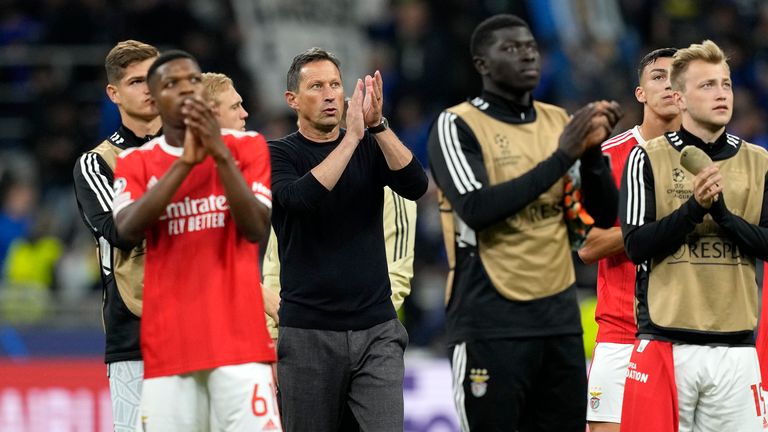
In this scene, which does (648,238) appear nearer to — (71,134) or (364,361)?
(364,361)

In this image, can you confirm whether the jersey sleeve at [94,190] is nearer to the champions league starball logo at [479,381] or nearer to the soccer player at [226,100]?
the soccer player at [226,100]

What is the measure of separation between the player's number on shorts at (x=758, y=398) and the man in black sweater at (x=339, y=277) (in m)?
1.76

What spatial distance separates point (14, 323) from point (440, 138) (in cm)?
899

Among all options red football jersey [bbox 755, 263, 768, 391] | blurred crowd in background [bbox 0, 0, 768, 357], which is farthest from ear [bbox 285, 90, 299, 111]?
blurred crowd in background [bbox 0, 0, 768, 357]

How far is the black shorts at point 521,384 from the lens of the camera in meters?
5.83

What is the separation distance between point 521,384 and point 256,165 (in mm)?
1493

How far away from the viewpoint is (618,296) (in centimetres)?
779

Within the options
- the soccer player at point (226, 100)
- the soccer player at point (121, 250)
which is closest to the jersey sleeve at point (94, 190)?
the soccer player at point (121, 250)

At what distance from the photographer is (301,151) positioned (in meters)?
7.11

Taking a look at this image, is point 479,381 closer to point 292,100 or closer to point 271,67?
point 292,100

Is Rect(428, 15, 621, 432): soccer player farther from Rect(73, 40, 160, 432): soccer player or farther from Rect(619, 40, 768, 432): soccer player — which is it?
Rect(73, 40, 160, 432): soccer player

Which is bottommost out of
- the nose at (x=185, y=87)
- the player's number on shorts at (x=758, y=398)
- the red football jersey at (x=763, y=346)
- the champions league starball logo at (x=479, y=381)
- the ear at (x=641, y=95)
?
the player's number on shorts at (x=758, y=398)

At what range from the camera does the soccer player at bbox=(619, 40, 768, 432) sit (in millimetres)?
6641

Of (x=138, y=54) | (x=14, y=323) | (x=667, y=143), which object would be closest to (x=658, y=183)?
(x=667, y=143)
